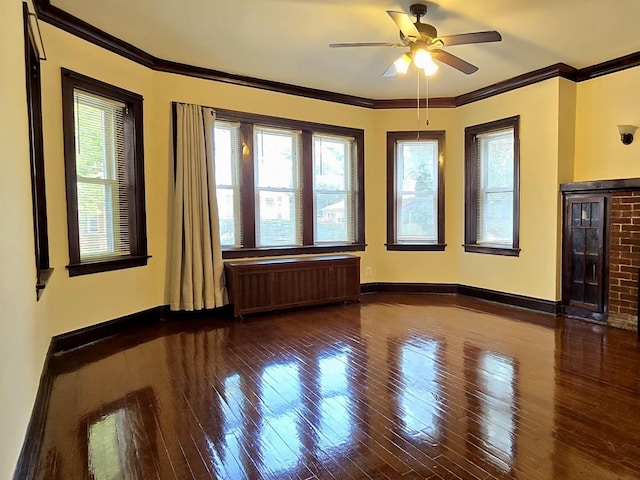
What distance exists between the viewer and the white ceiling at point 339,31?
335 cm

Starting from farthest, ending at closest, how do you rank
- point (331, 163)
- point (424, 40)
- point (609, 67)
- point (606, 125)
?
point (331, 163) < point (606, 125) < point (609, 67) < point (424, 40)

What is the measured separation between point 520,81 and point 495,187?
1350 mm

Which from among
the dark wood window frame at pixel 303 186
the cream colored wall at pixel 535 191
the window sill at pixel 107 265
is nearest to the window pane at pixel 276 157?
the dark wood window frame at pixel 303 186

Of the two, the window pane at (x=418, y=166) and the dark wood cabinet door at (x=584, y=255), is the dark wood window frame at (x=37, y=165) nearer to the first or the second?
the window pane at (x=418, y=166)

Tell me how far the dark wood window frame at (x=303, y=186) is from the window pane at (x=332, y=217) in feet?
0.40

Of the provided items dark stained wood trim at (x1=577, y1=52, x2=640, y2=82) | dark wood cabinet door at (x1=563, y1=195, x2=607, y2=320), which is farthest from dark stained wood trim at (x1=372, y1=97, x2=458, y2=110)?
dark wood cabinet door at (x1=563, y1=195, x2=607, y2=320)

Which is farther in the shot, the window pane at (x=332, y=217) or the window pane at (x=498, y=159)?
the window pane at (x=332, y=217)

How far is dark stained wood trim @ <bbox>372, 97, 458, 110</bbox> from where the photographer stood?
6023 millimetres

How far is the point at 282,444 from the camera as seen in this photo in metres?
2.23

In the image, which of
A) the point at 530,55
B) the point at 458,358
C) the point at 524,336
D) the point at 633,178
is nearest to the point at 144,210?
the point at 458,358

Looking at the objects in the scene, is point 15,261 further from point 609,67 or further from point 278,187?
point 609,67

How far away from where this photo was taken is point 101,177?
13.2 feet

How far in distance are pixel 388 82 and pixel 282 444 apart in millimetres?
4518

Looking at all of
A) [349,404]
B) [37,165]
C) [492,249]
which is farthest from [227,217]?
[492,249]
